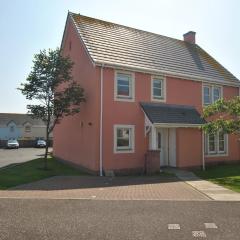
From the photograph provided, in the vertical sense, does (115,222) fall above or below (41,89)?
below

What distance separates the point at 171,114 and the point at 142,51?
4.72 metres

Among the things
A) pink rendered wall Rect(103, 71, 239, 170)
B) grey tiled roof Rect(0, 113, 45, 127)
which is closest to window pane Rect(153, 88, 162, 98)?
pink rendered wall Rect(103, 71, 239, 170)

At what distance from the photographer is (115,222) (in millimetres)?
9078

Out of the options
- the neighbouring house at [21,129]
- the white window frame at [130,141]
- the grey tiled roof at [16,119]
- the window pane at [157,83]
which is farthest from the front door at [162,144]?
the grey tiled roof at [16,119]

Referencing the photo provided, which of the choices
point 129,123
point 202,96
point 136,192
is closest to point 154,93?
point 129,123

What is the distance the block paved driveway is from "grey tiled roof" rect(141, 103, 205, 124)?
13.8 feet

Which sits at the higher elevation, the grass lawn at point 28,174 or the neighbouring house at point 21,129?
the neighbouring house at point 21,129

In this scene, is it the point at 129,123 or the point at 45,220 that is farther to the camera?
the point at 129,123

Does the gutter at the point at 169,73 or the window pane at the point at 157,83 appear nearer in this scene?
the gutter at the point at 169,73

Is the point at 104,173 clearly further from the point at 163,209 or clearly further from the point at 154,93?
the point at 163,209

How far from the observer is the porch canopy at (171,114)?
21094 mm

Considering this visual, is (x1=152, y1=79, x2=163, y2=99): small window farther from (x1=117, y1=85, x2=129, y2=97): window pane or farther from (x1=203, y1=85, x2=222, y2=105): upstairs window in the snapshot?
(x1=203, y1=85, x2=222, y2=105): upstairs window

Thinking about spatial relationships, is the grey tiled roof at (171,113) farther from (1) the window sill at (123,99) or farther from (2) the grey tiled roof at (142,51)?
(2) the grey tiled roof at (142,51)

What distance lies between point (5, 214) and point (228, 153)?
1974 cm
